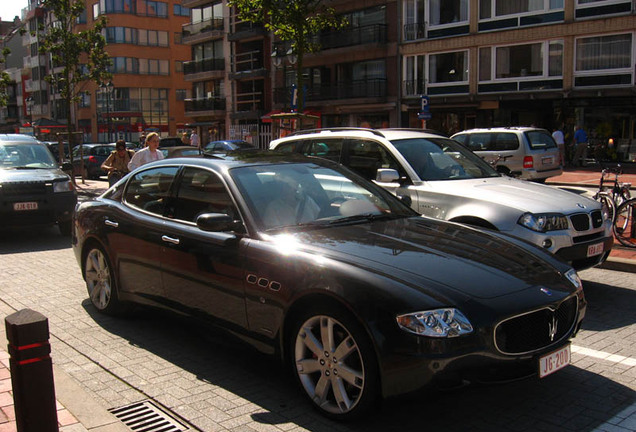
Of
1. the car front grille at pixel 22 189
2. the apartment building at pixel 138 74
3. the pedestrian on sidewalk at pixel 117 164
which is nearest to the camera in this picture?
the car front grille at pixel 22 189

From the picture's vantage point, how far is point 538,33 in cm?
3084

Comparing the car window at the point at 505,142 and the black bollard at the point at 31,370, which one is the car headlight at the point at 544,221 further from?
the car window at the point at 505,142

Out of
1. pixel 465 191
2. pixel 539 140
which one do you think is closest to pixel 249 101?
pixel 539 140

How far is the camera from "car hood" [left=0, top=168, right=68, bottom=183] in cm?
1070

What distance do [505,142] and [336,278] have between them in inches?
634

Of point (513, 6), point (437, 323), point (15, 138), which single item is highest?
point (513, 6)

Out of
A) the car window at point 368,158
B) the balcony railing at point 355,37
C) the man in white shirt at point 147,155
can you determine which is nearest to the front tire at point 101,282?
the car window at point 368,158

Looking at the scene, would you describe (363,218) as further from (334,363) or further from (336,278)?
(334,363)

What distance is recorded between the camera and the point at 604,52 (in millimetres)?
28891

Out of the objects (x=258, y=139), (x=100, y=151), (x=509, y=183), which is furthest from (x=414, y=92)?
(x=509, y=183)

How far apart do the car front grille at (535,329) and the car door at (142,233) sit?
2878mm

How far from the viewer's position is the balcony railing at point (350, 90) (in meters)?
37.8

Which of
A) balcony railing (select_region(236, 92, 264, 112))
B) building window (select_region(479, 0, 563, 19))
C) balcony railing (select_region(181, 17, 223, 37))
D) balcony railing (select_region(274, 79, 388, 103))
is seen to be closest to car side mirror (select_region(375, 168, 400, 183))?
building window (select_region(479, 0, 563, 19))

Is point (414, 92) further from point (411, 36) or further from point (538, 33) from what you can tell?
point (538, 33)
